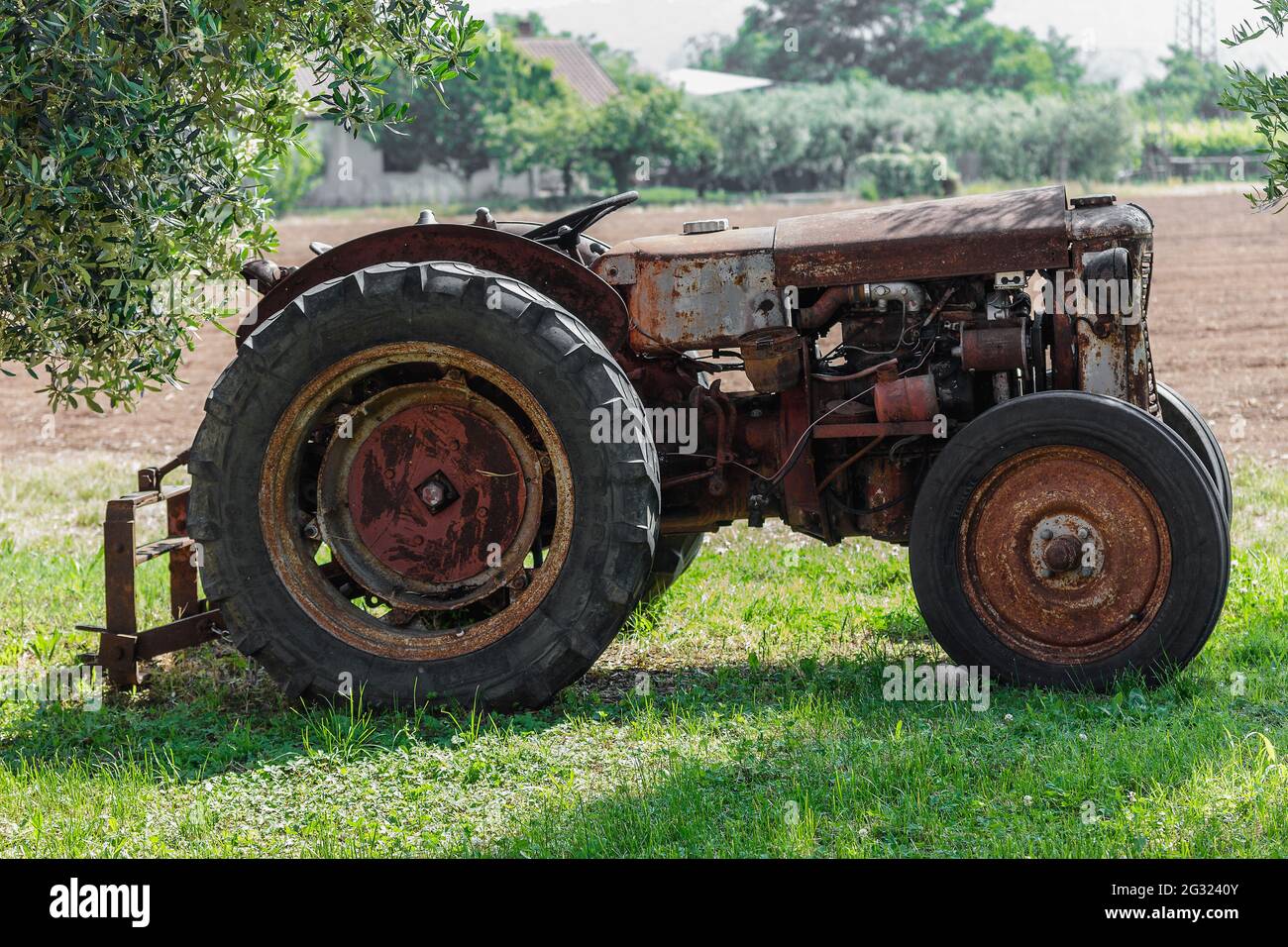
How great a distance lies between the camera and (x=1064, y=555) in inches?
191

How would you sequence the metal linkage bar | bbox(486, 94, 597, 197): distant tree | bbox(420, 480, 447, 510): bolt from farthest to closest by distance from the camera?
bbox(486, 94, 597, 197): distant tree, the metal linkage bar, bbox(420, 480, 447, 510): bolt

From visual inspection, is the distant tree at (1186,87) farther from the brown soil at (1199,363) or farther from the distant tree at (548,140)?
the brown soil at (1199,363)

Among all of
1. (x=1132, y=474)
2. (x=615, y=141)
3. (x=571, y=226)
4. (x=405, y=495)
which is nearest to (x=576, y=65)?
(x=615, y=141)

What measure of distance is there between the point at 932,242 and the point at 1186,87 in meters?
77.9

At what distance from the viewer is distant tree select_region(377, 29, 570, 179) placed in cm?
4856

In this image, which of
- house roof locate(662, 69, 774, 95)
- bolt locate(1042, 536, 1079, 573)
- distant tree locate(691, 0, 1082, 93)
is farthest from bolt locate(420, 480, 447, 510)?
distant tree locate(691, 0, 1082, 93)

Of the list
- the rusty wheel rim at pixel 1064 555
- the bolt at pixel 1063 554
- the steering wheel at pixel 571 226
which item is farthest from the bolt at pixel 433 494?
the bolt at pixel 1063 554

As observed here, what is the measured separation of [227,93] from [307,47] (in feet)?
1.45

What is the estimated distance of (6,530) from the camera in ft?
27.5

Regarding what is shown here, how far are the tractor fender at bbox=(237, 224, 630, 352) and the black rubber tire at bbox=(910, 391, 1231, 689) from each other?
1424mm

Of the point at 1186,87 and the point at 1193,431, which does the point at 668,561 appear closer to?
the point at 1193,431

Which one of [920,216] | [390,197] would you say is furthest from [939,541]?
[390,197]

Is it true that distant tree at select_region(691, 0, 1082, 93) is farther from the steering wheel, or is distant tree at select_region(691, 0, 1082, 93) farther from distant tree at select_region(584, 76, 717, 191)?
the steering wheel

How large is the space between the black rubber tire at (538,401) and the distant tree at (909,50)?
68.1 m
